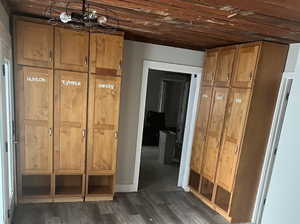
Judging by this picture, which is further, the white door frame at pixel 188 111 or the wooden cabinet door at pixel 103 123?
the white door frame at pixel 188 111

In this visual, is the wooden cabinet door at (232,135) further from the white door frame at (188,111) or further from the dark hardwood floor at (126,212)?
the white door frame at (188,111)

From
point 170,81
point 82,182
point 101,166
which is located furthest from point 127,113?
point 170,81

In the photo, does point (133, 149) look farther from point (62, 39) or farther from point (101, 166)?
point (62, 39)

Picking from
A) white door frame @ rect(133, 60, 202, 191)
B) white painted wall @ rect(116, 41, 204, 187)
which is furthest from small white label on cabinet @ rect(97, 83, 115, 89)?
white door frame @ rect(133, 60, 202, 191)

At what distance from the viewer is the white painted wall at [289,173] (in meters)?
0.98

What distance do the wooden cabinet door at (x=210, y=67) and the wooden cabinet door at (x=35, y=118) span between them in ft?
8.03

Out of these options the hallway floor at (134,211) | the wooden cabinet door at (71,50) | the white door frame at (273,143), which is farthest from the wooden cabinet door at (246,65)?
the wooden cabinet door at (71,50)

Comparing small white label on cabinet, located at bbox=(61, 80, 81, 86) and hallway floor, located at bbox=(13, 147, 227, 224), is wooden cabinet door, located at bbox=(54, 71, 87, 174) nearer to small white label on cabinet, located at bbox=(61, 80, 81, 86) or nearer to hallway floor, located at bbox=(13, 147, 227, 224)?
small white label on cabinet, located at bbox=(61, 80, 81, 86)

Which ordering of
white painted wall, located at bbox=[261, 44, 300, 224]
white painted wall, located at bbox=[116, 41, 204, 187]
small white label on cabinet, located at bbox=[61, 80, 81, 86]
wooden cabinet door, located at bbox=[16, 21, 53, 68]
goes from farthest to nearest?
white painted wall, located at bbox=[116, 41, 204, 187], small white label on cabinet, located at bbox=[61, 80, 81, 86], wooden cabinet door, located at bbox=[16, 21, 53, 68], white painted wall, located at bbox=[261, 44, 300, 224]

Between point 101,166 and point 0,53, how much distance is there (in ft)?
6.40

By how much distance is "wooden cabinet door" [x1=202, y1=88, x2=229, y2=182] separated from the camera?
328 cm

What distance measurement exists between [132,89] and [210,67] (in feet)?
4.51

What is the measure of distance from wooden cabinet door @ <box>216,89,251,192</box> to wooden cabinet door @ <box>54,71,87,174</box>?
81.7 inches

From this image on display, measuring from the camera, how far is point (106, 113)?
10.2 feet
